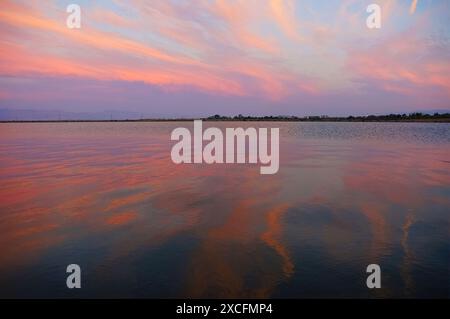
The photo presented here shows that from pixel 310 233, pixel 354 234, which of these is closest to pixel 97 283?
pixel 310 233

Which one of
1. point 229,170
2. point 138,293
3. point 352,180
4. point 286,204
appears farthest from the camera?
point 229,170

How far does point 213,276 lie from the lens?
257 inches

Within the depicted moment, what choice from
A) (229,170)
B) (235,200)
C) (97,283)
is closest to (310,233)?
(235,200)

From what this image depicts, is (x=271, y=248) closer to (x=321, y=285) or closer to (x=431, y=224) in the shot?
(x=321, y=285)

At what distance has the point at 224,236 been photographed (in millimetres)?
8719

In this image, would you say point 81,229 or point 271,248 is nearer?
point 271,248

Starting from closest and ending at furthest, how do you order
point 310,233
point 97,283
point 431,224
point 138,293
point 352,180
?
point 138,293
point 97,283
point 310,233
point 431,224
point 352,180

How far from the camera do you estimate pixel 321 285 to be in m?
6.12

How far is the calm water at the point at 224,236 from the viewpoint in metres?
6.21

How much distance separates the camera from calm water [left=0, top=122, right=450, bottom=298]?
6211 millimetres
